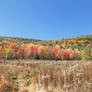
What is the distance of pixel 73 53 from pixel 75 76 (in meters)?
64.7

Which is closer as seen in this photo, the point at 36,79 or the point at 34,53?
the point at 36,79

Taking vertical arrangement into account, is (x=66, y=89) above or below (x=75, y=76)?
below

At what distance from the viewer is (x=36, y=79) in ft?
10.2

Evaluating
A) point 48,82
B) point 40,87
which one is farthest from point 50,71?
point 40,87

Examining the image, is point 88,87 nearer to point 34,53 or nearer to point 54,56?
point 34,53

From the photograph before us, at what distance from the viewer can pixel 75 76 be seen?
2.71 m

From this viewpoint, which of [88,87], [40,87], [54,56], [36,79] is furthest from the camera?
[54,56]

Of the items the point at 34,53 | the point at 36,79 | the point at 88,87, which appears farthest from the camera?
the point at 34,53

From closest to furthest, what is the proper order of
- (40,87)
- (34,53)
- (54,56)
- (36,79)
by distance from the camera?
1. (40,87)
2. (36,79)
3. (34,53)
4. (54,56)

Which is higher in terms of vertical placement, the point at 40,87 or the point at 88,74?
the point at 88,74

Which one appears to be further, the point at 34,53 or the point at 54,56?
the point at 54,56

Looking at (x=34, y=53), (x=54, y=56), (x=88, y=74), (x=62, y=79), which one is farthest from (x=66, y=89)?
(x=54, y=56)

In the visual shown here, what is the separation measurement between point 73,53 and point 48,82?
64.8m

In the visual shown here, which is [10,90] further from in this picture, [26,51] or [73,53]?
[73,53]
